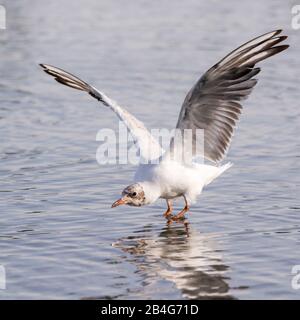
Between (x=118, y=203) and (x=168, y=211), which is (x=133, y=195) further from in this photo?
(x=168, y=211)

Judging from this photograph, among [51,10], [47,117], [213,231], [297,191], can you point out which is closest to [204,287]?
[213,231]

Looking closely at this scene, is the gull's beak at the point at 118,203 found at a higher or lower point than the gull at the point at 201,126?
lower

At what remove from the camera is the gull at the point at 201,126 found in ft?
29.1

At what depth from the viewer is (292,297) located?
7488mm

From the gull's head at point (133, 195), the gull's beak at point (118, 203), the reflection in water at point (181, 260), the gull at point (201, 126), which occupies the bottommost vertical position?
the reflection in water at point (181, 260)

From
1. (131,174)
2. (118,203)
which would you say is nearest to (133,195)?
(118,203)

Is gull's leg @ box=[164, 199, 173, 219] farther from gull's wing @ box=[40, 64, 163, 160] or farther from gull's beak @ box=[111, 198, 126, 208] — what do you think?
gull's beak @ box=[111, 198, 126, 208]

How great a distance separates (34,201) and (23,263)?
202 centimetres

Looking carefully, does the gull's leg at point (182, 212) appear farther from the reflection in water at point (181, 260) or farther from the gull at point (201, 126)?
the reflection in water at point (181, 260)

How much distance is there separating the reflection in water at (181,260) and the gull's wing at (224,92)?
3.27 feet

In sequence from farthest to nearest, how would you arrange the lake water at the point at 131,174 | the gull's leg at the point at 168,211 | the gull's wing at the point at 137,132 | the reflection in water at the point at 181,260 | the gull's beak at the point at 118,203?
the gull's leg at the point at 168,211
the gull's wing at the point at 137,132
the gull's beak at the point at 118,203
the lake water at the point at 131,174
the reflection in water at the point at 181,260

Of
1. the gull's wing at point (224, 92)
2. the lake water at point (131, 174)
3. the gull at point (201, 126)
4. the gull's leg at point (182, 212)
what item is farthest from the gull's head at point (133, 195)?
the gull's wing at point (224, 92)

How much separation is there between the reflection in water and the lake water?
0.02 metres

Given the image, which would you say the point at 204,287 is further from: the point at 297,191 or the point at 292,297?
the point at 297,191
